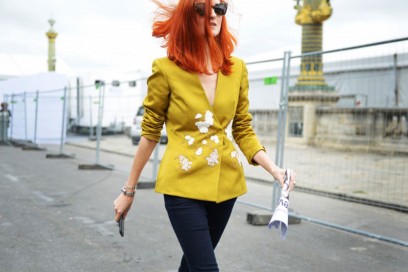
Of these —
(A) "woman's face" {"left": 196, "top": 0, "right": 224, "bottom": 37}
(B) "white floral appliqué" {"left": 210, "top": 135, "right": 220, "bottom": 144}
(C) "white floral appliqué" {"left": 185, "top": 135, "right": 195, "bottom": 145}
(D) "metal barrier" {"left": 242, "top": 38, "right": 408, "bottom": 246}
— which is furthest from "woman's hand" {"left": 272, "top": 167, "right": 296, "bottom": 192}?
(D) "metal barrier" {"left": 242, "top": 38, "right": 408, "bottom": 246}

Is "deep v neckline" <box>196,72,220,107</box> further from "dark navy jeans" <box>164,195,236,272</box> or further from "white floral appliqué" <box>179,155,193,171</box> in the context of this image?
"dark navy jeans" <box>164,195,236,272</box>

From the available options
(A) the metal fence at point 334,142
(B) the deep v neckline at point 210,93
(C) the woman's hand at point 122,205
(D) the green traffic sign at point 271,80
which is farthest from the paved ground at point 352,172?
(C) the woman's hand at point 122,205

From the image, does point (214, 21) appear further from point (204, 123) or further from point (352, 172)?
point (352, 172)

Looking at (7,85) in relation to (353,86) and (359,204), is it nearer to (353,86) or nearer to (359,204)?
(353,86)

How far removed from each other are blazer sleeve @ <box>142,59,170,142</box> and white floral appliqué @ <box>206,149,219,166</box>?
9.9 inches

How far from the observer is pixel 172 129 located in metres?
2.20

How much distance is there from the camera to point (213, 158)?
6.99 ft

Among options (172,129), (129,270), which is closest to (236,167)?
(172,129)

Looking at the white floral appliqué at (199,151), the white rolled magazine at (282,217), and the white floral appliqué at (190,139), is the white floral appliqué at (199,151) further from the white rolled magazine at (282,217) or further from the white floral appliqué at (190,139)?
the white rolled magazine at (282,217)

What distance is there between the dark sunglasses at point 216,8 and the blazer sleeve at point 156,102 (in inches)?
11.1

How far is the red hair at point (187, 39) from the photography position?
7.13ft

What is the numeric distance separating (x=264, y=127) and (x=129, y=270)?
5507mm

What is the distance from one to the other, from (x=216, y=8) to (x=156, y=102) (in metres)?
0.49

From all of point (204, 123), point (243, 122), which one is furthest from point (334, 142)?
point (204, 123)
